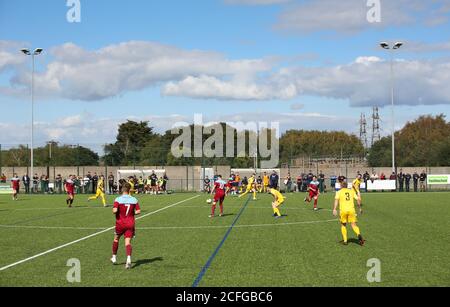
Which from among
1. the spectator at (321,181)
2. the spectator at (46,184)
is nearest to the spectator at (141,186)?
the spectator at (46,184)

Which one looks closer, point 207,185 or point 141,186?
point 141,186

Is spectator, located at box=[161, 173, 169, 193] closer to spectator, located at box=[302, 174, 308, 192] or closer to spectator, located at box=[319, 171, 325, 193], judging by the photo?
spectator, located at box=[302, 174, 308, 192]

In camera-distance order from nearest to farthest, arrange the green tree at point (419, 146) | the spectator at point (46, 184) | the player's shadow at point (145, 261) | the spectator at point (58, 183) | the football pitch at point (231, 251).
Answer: the football pitch at point (231, 251) → the player's shadow at point (145, 261) → the spectator at point (46, 184) → the spectator at point (58, 183) → the green tree at point (419, 146)

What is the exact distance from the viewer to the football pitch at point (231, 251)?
A: 37.2ft

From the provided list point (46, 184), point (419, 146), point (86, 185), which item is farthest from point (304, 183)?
point (419, 146)

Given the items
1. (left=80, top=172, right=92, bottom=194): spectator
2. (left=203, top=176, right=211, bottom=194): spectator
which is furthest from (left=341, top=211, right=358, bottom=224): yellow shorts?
(left=80, top=172, right=92, bottom=194): spectator

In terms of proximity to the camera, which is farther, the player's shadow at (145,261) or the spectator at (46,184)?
the spectator at (46,184)

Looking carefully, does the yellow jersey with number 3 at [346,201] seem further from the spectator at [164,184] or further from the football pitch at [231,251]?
the spectator at [164,184]

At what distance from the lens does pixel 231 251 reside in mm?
15094

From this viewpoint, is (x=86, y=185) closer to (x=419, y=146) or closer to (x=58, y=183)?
(x=58, y=183)
